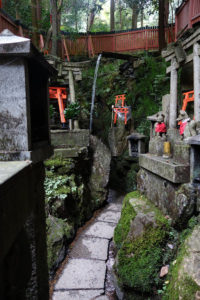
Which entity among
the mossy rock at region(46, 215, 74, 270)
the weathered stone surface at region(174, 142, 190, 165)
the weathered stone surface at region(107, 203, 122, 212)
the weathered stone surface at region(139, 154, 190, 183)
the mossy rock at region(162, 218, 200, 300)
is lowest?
the weathered stone surface at region(107, 203, 122, 212)

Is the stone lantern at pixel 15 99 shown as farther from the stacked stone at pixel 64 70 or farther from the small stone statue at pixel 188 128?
the stacked stone at pixel 64 70

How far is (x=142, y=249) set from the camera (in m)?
4.52

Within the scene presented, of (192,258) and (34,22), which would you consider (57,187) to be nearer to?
(192,258)

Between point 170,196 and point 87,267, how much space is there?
9.27ft

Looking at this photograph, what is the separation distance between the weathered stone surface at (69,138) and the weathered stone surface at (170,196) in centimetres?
314

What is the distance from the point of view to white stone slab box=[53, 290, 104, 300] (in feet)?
14.9

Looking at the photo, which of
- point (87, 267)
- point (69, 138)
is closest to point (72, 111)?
point (69, 138)

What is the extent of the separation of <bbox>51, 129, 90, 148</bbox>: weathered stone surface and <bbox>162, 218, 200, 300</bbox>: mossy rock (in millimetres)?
5479

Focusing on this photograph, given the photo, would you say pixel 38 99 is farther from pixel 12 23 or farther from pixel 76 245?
pixel 12 23

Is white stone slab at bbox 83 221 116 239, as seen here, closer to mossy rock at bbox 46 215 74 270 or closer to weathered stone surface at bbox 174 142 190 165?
mossy rock at bbox 46 215 74 270

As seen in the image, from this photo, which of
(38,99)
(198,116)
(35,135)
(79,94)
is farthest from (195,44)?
(79,94)

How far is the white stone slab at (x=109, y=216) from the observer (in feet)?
26.5

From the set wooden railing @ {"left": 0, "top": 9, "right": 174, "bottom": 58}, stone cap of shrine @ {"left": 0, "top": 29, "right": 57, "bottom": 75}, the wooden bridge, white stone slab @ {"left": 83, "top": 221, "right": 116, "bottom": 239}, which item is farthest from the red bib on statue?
wooden railing @ {"left": 0, "top": 9, "right": 174, "bottom": 58}

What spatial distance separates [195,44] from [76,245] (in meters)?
6.88
